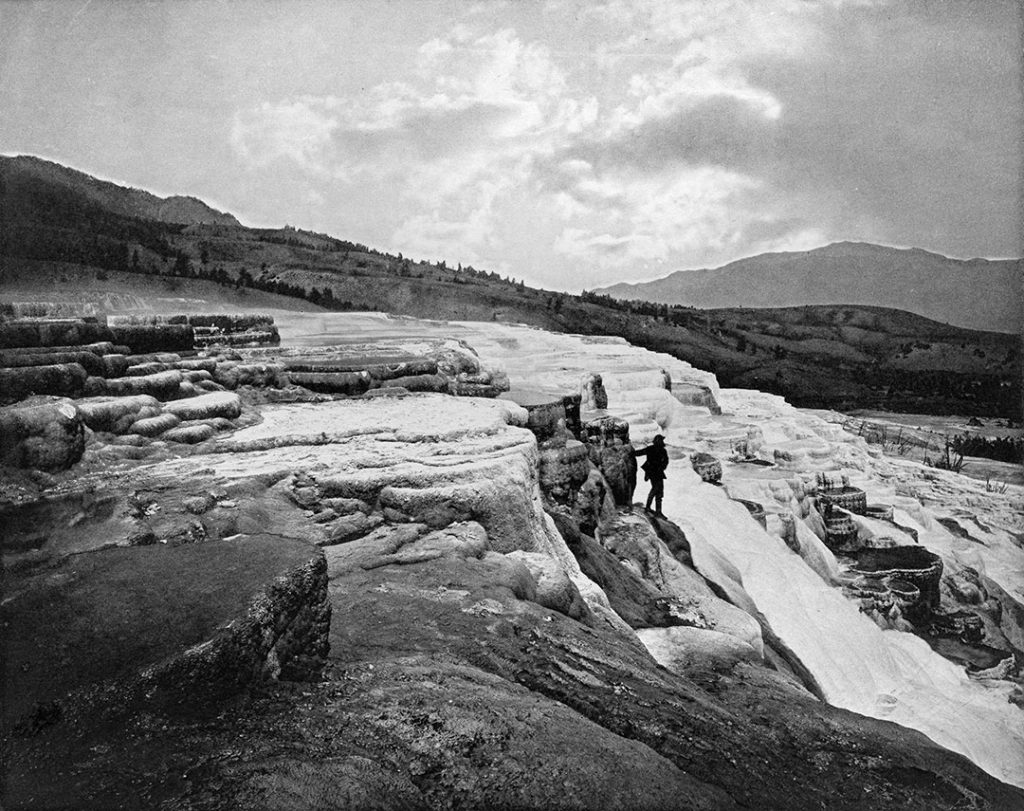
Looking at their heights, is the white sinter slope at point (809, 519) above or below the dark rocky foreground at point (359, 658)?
below

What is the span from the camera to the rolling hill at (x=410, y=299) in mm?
6965

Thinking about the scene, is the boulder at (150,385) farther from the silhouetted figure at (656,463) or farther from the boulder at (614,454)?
the silhouetted figure at (656,463)

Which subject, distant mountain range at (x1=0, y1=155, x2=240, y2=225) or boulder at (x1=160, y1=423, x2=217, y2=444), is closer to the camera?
distant mountain range at (x1=0, y1=155, x2=240, y2=225)

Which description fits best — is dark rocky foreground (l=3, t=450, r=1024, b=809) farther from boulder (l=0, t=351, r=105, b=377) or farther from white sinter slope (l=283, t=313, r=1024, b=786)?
white sinter slope (l=283, t=313, r=1024, b=786)

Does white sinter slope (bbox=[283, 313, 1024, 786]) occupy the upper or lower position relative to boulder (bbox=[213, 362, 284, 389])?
lower

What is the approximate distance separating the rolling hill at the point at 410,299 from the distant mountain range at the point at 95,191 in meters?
0.05

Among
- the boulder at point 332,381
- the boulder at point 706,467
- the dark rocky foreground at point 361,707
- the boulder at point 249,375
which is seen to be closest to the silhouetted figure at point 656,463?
the boulder at point 332,381

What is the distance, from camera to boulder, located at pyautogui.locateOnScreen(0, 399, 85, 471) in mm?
3357

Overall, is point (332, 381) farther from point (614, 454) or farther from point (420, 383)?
point (614, 454)

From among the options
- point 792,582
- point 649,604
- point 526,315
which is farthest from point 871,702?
point 526,315

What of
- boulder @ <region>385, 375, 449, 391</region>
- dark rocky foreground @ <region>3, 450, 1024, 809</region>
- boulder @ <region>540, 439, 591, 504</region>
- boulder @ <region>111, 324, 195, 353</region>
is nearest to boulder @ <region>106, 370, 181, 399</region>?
boulder @ <region>111, 324, 195, 353</region>

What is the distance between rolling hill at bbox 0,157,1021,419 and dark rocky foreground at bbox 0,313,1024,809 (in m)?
2.33

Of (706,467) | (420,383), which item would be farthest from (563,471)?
(706,467)

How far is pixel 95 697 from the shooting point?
2.02m
